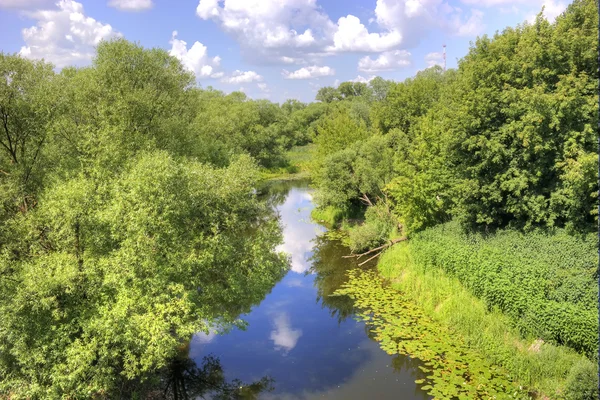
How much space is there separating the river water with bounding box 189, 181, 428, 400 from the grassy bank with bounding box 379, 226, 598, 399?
319 cm

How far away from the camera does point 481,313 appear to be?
17375 millimetres

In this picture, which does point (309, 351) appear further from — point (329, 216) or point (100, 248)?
point (329, 216)

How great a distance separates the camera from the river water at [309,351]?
1538 centimetres

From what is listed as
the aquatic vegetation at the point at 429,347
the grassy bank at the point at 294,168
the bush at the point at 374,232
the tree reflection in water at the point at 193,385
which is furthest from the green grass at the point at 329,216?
the grassy bank at the point at 294,168

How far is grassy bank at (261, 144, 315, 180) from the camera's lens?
69750 mm

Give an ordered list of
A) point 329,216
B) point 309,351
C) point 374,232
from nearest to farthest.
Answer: point 309,351, point 374,232, point 329,216

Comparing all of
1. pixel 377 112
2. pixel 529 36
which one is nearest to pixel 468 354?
pixel 529 36

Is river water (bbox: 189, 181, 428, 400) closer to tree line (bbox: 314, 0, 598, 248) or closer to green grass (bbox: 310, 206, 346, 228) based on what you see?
tree line (bbox: 314, 0, 598, 248)

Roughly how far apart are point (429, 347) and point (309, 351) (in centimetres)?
522

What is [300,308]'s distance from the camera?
73.9 ft

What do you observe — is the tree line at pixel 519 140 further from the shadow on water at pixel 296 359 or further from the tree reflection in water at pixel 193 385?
the tree reflection in water at pixel 193 385

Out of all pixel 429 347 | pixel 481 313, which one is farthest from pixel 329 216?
pixel 429 347

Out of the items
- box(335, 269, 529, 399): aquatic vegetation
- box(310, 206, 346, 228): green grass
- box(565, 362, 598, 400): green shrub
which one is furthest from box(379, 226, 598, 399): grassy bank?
box(310, 206, 346, 228): green grass

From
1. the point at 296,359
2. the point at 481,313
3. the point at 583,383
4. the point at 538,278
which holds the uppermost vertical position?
the point at 538,278
